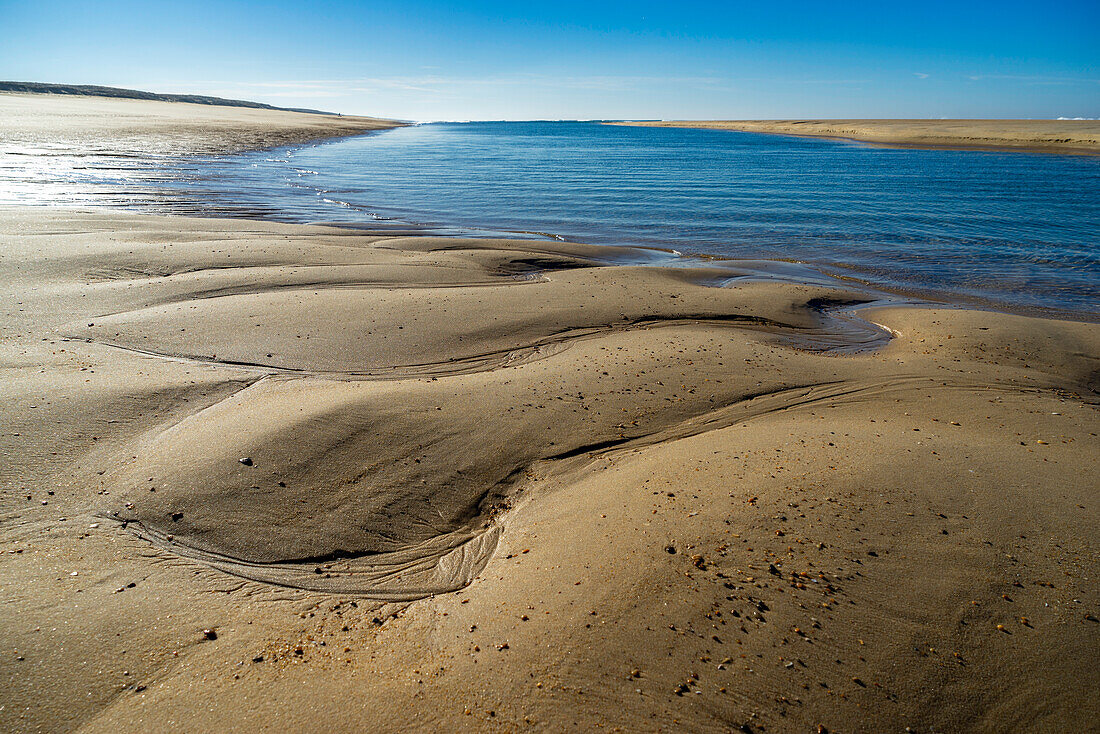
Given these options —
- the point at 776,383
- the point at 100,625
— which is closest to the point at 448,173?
the point at 776,383

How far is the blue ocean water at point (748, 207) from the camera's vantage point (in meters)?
14.5

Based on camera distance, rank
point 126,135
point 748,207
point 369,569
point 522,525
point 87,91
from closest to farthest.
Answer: point 369,569 < point 522,525 < point 748,207 < point 126,135 < point 87,91

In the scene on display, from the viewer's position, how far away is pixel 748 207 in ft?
76.5

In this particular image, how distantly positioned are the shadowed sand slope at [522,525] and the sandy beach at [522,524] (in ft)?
0.07

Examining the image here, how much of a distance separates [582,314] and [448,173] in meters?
28.8

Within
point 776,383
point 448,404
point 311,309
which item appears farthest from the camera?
point 311,309

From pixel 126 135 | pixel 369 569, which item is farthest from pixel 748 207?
pixel 126 135

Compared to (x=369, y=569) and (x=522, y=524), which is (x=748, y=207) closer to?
(x=522, y=524)

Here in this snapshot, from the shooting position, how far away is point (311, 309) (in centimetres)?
822

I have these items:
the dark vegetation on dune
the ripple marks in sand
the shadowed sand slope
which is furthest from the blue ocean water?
the dark vegetation on dune

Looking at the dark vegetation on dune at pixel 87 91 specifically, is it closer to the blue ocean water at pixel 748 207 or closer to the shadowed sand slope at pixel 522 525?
the blue ocean water at pixel 748 207

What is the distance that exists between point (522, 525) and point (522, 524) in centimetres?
1

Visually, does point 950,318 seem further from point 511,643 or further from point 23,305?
point 23,305

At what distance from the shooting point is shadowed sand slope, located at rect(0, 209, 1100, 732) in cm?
288
